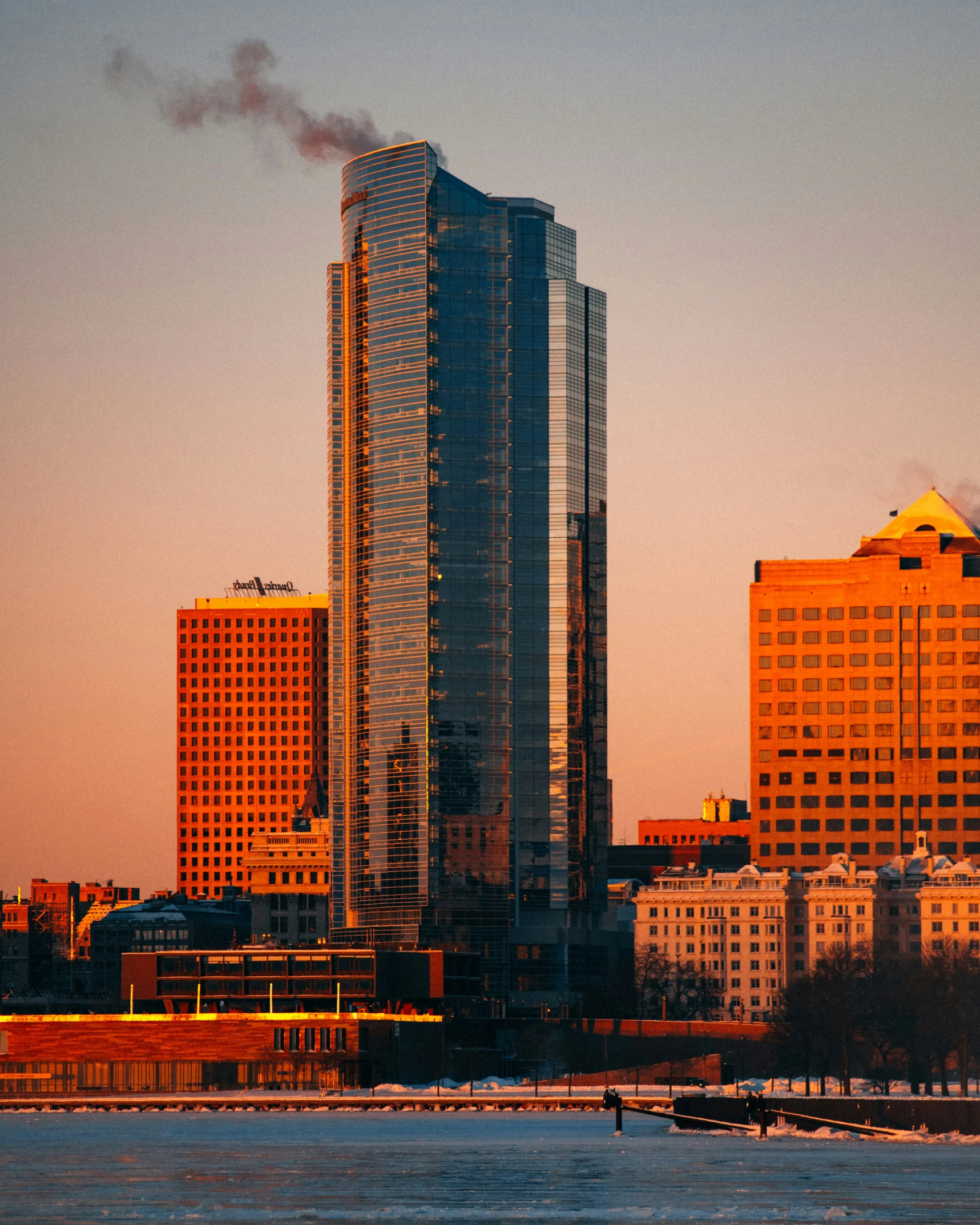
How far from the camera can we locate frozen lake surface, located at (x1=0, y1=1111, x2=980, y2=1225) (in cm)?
12244

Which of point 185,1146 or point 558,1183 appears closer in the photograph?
point 558,1183

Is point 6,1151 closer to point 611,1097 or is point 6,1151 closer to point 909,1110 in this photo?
point 611,1097

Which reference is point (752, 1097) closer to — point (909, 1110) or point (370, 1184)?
point (909, 1110)

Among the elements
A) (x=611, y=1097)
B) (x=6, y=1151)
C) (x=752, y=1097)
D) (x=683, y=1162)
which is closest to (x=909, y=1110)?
(x=752, y=1097)

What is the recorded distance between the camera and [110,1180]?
476 feet

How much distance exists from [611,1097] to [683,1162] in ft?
140

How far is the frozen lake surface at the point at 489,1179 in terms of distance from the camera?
122m

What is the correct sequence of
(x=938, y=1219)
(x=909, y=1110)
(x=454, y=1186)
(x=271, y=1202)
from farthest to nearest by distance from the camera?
(x=909, y=1110), (x=454, y=1186), (x=271, y=1202), (x=938, y=1219)

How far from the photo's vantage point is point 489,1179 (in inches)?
5689

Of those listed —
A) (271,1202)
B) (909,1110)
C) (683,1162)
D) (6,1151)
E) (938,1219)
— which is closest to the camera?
(938,1219)

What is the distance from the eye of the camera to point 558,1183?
14162 centimetres

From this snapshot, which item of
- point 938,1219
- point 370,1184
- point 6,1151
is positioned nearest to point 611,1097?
point 6,1151

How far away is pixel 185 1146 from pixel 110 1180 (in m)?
34.8

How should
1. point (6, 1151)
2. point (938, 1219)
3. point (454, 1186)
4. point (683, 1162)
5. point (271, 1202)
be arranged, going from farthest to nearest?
point (6, 1151)
point (683, 1162)
point (454, 1186)
point (271, 1202)
point (938, 1219)
